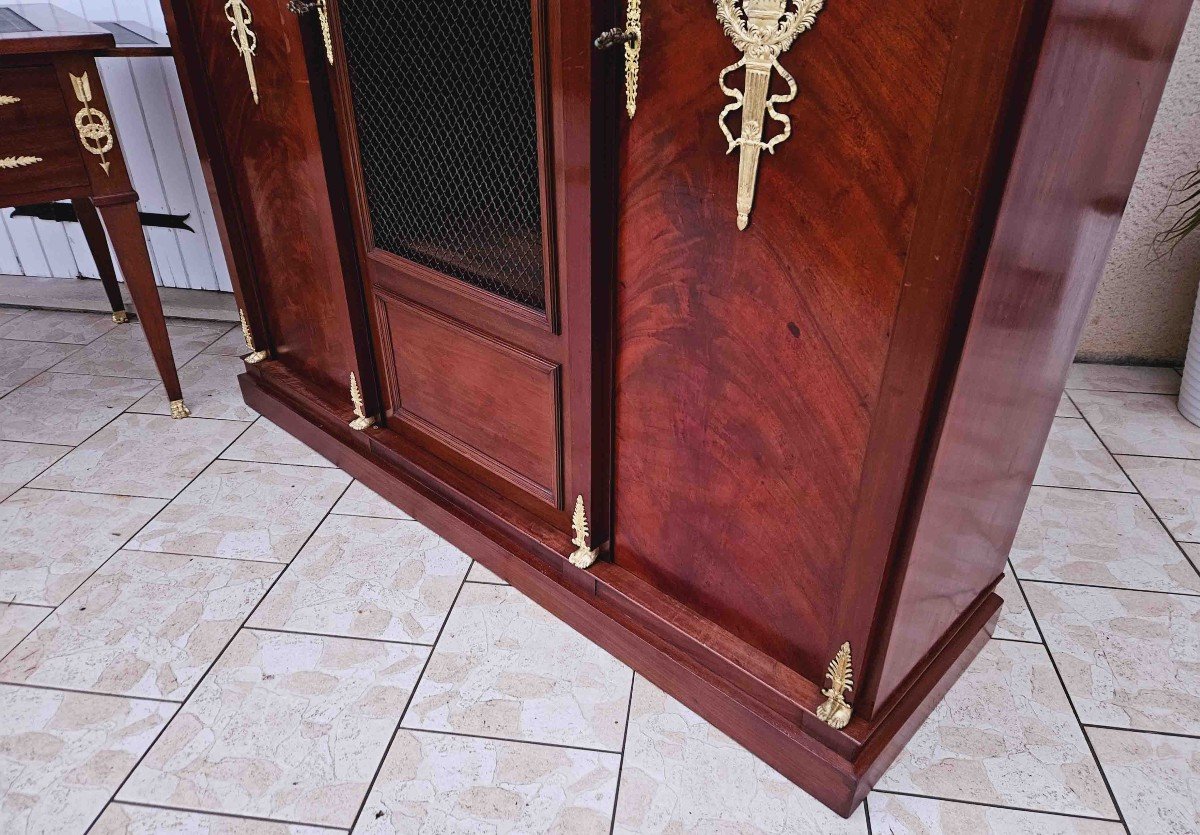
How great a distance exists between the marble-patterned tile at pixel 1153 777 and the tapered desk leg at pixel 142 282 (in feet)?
8.35

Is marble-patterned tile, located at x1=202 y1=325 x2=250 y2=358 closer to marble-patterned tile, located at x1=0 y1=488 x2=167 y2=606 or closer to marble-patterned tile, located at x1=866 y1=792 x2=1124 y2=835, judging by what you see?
Answer: marble-patterned tile, located at x1=0 y1=488 x2=167 y2=606

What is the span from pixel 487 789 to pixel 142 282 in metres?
1.79

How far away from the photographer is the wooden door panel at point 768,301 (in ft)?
3.25

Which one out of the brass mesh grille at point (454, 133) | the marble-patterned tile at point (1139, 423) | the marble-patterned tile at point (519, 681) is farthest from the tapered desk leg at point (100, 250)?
the marble-patterned tile at point (1139, 423)

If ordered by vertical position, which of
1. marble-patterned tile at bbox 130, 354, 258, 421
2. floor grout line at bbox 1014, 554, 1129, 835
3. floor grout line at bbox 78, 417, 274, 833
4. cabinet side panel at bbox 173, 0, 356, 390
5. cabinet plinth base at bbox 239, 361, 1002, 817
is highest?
cabinet side panel at bbox 173, 0, 356, 390

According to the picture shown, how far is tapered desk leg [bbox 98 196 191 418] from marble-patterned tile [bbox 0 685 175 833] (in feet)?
3.62

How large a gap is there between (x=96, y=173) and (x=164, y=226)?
1.05m

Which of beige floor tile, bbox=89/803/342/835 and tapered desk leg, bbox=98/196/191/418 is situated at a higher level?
tapered desk leg, bbox=98/196/191/418

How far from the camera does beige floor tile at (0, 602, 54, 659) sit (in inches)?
67.5

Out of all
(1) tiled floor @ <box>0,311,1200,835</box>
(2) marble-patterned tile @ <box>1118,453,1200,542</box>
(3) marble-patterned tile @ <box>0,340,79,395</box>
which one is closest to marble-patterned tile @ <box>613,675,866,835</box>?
(1) tiled floor @ <box>0,311,1200,835</box>

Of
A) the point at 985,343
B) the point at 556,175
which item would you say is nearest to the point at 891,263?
the point at 985,343

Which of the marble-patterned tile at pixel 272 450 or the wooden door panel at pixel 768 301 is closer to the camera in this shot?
the wooden door panel at pixel 768 301

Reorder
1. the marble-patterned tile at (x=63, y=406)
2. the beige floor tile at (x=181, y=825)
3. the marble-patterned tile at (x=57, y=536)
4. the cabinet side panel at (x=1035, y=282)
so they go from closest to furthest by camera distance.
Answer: the cabinet side panel at (x=1035, y=282), the beige floor tile at (x=181, y=825), the marble-patterned tile at (x=57, y=536), the marble-patterned tile at (x=63, y=406)

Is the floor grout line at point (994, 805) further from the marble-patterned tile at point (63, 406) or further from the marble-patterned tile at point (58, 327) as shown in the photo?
the marble-patterned tile at point (58, 327)
